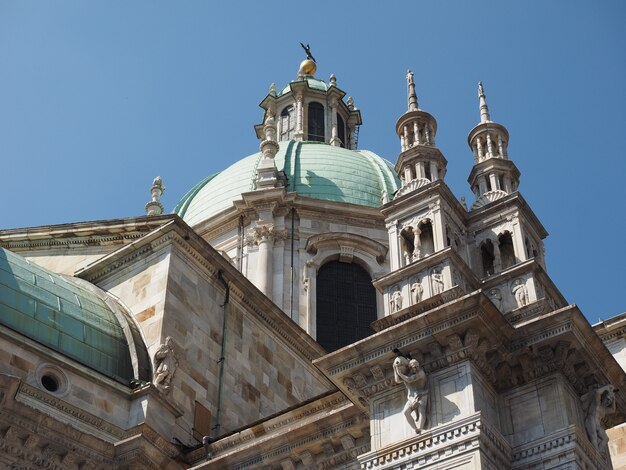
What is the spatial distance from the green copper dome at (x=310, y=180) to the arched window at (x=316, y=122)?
5.07 meters

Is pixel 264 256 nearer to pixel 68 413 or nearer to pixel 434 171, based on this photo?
pixel 434 171

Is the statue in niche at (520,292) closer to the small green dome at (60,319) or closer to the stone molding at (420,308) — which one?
the stone molding at (420,308)

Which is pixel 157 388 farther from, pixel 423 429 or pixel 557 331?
pixel 557 331

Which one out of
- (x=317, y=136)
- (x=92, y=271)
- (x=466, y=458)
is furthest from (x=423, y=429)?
(x=317, y=136)

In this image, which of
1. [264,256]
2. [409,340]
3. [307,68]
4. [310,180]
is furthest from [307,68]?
[409,340]

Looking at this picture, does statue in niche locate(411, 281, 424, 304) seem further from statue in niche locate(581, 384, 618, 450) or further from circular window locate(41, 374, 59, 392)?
circular window locate(41, 374, 59, 392)

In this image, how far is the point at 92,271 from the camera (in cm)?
2486

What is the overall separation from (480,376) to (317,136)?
34245mm

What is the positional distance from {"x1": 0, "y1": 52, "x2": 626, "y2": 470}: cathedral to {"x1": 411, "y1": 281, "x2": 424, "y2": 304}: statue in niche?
35 mm

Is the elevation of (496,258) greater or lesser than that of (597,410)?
greater

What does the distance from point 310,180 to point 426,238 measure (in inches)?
875

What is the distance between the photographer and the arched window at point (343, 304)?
3509cm

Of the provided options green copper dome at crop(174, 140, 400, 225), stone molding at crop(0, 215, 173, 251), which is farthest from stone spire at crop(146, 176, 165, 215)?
stone molding at crop(0, 215, 173, 251)

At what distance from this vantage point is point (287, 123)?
50.0 meters
